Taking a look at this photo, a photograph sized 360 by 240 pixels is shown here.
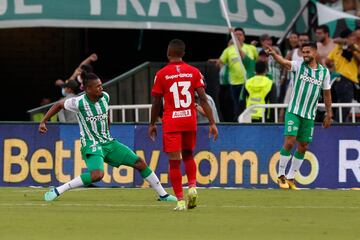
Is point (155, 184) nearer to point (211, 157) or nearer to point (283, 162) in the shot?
point (283, 162)

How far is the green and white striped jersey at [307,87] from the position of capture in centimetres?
1908

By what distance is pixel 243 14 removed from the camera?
83.8 feet

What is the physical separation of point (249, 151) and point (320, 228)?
786cm

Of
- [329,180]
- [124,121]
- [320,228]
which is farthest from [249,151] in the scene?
[320,228]

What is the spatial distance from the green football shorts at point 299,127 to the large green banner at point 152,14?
20.7 feet

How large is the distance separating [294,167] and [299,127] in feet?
2.09

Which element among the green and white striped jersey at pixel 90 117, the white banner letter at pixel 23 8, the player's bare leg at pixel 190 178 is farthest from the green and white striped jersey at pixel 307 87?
the white banner letter at pixel 23 8

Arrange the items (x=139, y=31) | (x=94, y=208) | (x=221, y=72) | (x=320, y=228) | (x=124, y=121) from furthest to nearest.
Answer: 1. (x=139, y=31)
2. (x=221, y=72)
3. (x=124, y=121)
4. (x=94, y=208)
5. (x=320, y=228)

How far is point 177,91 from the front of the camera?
1500cm

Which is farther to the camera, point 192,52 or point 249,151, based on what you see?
point 192,52

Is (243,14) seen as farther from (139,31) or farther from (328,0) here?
(139,31)

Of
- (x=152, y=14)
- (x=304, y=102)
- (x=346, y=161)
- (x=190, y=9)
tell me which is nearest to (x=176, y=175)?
(x=304, y=102)

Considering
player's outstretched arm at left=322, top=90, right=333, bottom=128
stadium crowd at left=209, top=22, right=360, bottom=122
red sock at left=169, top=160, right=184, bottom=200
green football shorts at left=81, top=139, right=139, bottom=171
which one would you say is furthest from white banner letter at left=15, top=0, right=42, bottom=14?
red sock at left=169, top=160, right=184, bottom=200

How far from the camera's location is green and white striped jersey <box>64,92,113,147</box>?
16469 millimetres
